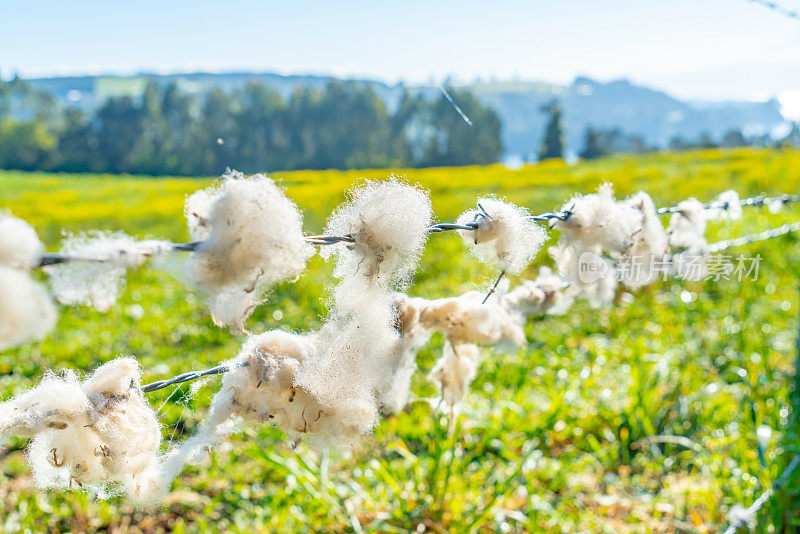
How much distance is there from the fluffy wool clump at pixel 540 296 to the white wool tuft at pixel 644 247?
22cm

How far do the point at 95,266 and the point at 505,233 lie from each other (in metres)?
0.76

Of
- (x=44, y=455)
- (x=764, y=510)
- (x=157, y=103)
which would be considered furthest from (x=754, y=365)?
(x=157, y=103)

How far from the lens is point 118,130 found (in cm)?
4612

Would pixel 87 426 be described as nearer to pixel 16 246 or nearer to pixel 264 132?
pixel 16 246

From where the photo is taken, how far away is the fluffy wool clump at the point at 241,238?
87 cm

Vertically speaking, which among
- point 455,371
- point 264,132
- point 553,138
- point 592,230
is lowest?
point 455,371

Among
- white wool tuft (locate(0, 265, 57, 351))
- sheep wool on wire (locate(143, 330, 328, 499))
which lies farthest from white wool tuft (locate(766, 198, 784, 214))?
white wool tuft (locate(0, 265, 57, 351))

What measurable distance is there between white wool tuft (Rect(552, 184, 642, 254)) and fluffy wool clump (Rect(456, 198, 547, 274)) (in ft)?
→ 0.70

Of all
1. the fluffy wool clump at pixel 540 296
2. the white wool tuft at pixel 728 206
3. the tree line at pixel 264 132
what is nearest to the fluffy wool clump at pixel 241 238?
the fluffy wool clump at pixel 540 296

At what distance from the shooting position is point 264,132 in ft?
151

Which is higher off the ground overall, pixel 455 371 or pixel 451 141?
pixel 451 141

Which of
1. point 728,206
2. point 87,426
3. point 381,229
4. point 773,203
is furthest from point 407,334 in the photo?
point 773,203

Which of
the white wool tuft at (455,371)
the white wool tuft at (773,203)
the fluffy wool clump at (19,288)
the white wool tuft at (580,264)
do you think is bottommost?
the white wool tuft at (455,371)

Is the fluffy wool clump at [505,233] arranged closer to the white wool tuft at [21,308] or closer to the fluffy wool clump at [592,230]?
the fluffy wool clump at [592,230]
